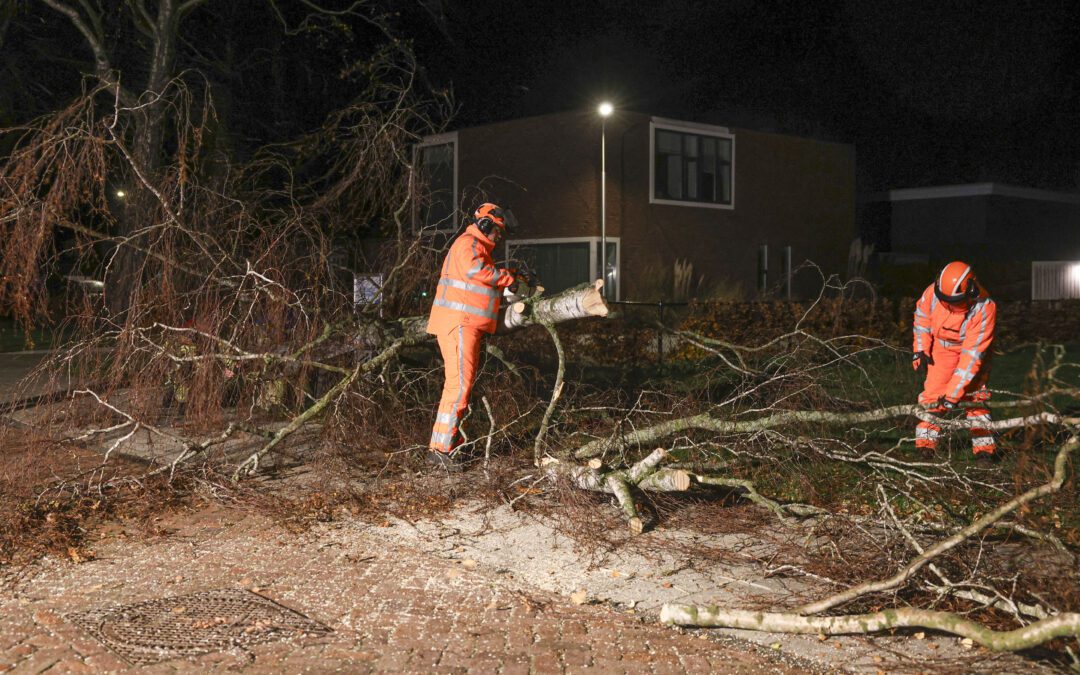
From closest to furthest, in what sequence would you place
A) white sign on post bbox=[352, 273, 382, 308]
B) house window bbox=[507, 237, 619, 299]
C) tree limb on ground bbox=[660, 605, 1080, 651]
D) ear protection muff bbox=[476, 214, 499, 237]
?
tree limb on ground bbox=[660, 605, 1080, 651]
ear protection muff bbox=[476, 214, 499, 237]
white sign on post bbox=[352, 273, 382, 308]
house window bbox=[507, 237, 619, 299]

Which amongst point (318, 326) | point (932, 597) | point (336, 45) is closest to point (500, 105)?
point (336, 45)

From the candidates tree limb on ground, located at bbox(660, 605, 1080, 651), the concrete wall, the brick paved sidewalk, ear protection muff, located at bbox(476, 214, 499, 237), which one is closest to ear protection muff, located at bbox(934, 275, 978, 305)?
ear protection muff, located at bbox(476, 214, 499, 237)

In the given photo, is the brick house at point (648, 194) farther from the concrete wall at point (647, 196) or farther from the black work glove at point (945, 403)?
the black work glove at point (945, 403)

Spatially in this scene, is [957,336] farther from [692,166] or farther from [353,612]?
[692,166]

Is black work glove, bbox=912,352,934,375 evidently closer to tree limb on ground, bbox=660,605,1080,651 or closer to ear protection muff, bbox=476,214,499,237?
ear protection muff, bbox=476,214,499,237

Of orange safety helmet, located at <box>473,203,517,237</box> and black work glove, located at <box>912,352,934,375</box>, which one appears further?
black work glove, located at <box>912,352,934,375</box>

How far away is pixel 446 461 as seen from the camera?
7074 mm

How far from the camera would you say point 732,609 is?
4301 millimetres

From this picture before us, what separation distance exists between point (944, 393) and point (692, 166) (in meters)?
16.6

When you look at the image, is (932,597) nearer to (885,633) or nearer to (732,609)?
(885,633)

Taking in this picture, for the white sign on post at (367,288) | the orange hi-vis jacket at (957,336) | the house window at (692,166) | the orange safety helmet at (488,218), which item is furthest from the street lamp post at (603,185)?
the orange safety helmet at (488,218)

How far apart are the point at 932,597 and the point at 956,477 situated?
4.51ft

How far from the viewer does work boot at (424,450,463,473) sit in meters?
7.05

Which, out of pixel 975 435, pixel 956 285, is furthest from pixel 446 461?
pixel 956 285
